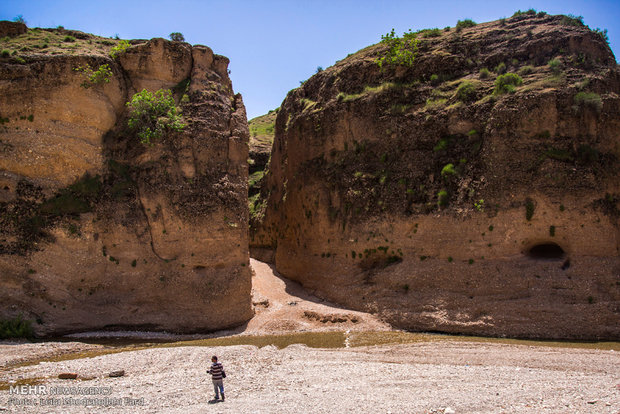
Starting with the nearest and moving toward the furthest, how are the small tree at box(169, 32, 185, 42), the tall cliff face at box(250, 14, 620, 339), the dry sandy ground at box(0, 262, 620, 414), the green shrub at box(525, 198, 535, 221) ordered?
the dry sandy ground at box(0, 262, 620, 414) → the tall cliff face at box(250, 14, 620, 339) → the green shrub at box(525, 198, 535, 221) → the small tree at box(169, 32, 185, 42)

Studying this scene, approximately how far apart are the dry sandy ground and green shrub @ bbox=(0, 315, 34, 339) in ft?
3.37

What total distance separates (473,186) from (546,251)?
4621 mm

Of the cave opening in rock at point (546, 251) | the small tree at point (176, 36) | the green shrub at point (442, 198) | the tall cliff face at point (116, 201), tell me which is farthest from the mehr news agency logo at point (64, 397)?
the small tree at point (176, 36)

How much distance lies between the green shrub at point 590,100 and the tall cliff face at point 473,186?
87 mm

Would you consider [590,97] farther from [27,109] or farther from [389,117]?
[27,109]

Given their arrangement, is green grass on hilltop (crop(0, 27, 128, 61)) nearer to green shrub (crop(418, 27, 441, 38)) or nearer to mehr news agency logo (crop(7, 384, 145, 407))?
mehr news agency logo (crop(7, 384, 145, 407))

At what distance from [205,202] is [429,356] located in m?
12.5

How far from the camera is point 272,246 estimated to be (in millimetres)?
32750

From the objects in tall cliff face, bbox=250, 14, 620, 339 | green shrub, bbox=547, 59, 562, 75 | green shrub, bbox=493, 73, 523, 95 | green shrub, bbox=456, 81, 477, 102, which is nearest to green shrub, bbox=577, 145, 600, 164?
tall cliff face, bbox=250, 14, 620, 339

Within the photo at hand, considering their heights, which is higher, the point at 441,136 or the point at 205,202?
the point at 441,136

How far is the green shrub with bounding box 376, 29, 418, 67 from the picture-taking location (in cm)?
2567

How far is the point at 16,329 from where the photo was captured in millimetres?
16594

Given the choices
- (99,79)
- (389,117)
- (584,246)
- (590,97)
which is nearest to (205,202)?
(99,79)

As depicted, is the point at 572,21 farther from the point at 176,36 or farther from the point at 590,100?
the point at 176,36
